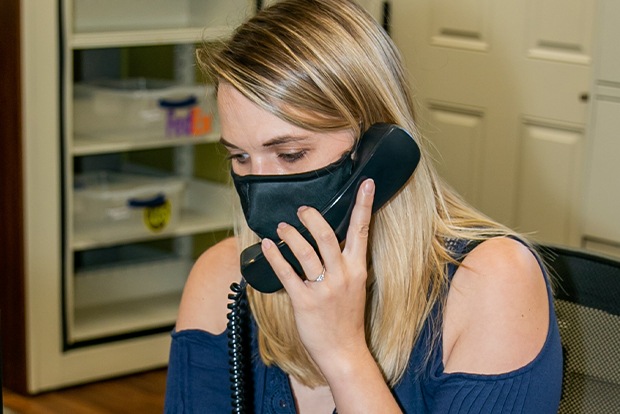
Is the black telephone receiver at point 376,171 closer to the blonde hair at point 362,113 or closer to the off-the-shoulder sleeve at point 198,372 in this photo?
the blonde hair at point 362,113

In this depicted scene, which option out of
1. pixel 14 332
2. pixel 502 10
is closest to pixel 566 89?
pixel 502 10

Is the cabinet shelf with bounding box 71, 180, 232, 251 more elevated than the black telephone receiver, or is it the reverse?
the black telephone receiver

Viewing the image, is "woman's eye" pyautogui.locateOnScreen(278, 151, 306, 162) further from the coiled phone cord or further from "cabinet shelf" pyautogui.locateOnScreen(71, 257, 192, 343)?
"cabinet shelf" pyautogui.locateOnScreen(71, 257, 192, 343)

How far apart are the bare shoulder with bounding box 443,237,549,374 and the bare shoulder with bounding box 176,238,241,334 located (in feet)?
0.96

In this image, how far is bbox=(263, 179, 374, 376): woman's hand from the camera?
106cm

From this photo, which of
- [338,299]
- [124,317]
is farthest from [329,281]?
[124,317]

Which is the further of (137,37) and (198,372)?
(137,37)

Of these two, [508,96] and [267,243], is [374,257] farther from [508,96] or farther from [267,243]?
[508,96]

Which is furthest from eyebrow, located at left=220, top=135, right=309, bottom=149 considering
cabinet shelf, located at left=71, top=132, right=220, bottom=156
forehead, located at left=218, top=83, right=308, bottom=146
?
cabinet shelf, located at left=71, top=132, right=220, bottom=156

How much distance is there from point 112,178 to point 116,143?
261 millimetres

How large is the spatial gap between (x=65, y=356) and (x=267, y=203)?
6.98 feet

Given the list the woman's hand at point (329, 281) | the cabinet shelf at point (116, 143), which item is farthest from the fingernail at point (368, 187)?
the cabinet shelf at point (116, 143)

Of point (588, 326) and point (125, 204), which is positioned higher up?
point (588, 326)

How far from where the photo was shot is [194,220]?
3.38 m
